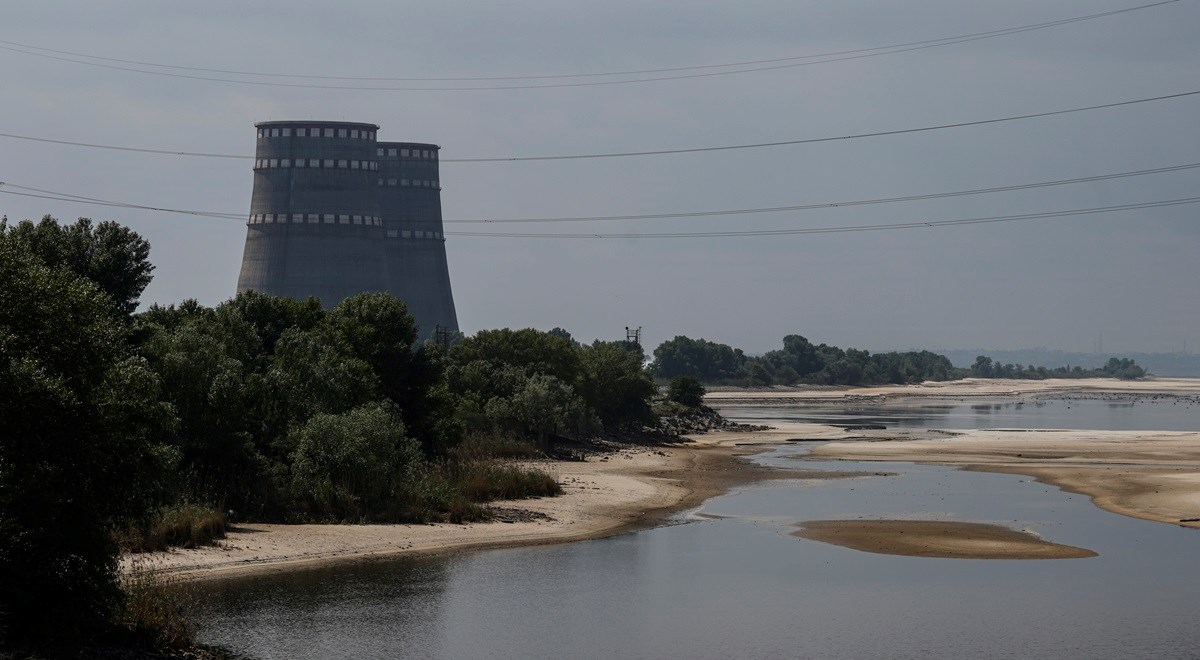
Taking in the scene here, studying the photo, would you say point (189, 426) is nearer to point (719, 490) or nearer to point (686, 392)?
point (719, 490)

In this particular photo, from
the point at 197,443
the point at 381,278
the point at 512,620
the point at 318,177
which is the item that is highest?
the point at 318,177

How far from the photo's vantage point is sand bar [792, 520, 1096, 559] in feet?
122

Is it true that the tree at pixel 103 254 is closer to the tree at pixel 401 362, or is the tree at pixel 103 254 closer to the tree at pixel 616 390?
the tree at pixel 401 362

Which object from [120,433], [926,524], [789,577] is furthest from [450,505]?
[120,433]

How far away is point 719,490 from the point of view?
176ft

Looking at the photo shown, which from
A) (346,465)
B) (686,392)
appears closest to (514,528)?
(346,465)

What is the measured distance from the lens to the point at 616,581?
1262 inches

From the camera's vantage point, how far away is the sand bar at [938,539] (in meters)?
37.2

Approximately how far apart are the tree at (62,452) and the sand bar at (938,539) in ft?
73.8

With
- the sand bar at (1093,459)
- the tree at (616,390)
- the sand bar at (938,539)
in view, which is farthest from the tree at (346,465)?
the tree at (616,390)

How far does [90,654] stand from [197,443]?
1549 centimetres

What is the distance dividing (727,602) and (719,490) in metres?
23.7

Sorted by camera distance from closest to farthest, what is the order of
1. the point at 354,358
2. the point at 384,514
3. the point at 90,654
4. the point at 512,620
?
the point at 90,654, the point at 512,620, the point at 384,514, the point at 354,358

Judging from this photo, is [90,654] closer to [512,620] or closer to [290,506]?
[512,620]
